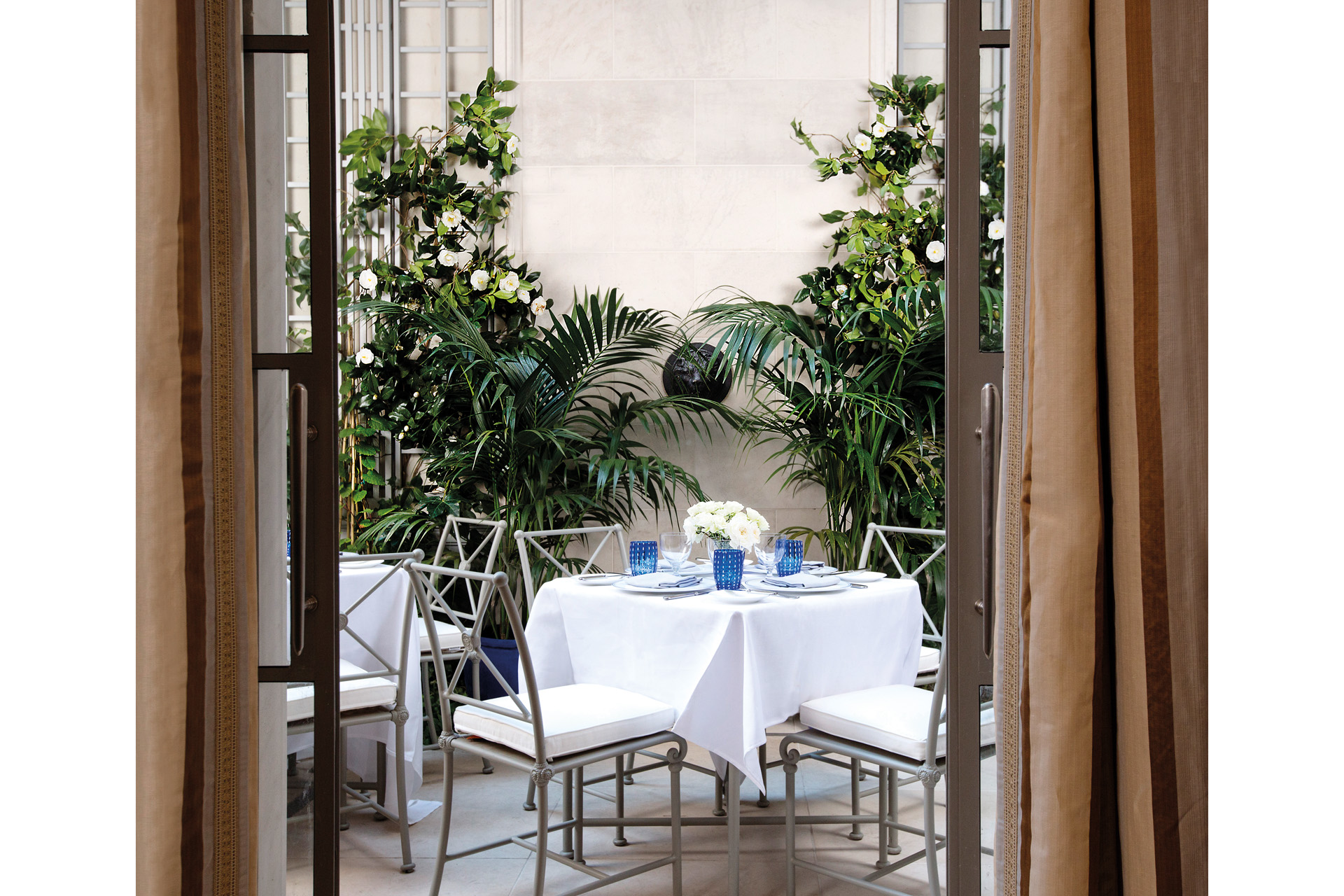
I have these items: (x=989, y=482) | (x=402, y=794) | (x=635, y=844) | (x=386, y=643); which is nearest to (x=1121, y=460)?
(x=989, y=482)

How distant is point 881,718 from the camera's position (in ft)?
8.20

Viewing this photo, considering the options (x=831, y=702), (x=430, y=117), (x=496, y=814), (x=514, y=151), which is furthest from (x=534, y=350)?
(x=831, y=702)

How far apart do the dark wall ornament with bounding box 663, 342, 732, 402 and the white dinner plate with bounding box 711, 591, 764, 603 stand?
1951mm

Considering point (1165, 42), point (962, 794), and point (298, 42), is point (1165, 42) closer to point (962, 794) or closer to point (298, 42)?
point (962, 794)

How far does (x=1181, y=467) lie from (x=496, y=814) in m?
2.69

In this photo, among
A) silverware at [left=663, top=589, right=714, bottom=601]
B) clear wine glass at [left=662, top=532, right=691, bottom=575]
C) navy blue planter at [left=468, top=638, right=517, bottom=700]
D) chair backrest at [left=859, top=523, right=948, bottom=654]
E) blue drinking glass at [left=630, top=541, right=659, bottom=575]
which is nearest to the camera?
silverware at [left=663, top=589, right=714, bottom=601]

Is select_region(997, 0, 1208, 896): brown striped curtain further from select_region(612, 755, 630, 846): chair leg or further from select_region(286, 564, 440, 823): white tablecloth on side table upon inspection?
select_region(286, 564, 440, 823): white tablecloth on side table

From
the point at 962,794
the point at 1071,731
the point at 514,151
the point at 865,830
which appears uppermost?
the point at 514,151

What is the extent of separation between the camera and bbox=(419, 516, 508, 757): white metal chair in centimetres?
367

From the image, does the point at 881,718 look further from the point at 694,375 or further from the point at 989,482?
the point at 694,375

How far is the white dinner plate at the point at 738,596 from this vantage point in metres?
2.63

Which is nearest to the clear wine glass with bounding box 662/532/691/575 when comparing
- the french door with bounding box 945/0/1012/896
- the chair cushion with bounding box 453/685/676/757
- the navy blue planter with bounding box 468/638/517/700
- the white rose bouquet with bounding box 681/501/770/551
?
the white rose bouquet with bounding box 681/501/770/551

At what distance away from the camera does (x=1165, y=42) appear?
119cm

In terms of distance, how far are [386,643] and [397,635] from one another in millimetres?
44
